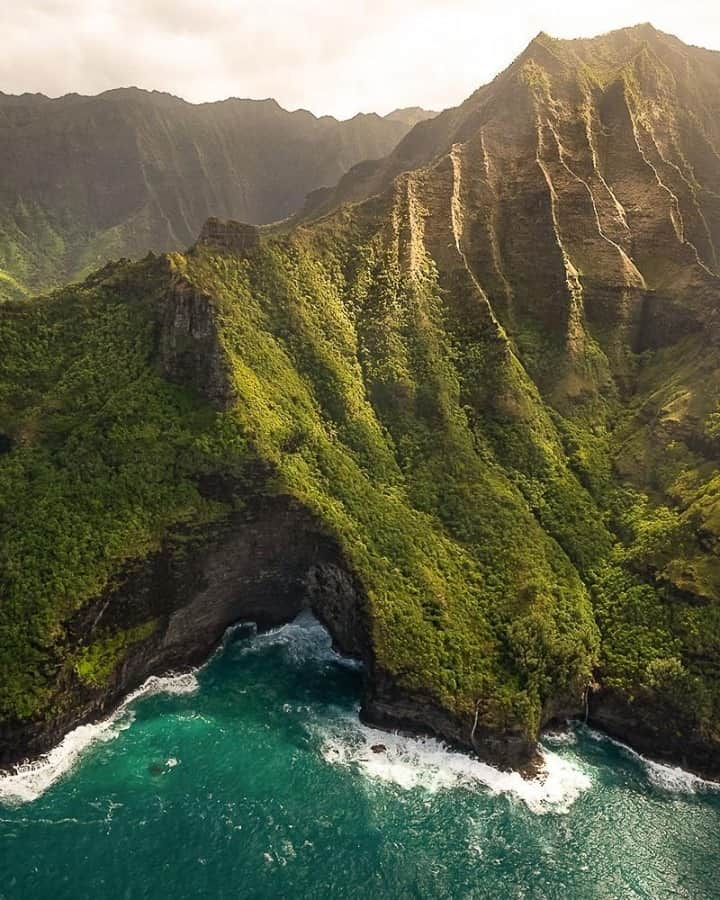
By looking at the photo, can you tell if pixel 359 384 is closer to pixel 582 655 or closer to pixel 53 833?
pixel 582 655

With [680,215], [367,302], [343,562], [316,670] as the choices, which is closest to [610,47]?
[680,215]

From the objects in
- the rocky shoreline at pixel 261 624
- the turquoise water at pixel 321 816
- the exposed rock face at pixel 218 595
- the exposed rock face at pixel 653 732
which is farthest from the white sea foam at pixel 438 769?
the exposed rock face at pixel 218 595

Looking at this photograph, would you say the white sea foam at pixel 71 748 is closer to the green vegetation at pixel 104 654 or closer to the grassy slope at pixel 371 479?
the green vegetation at pixel 104 654

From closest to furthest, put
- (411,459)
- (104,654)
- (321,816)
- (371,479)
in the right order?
(321,816)
(104,654)
(371,479)
(411,459)

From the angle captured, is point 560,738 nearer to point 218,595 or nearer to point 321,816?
point 321,816

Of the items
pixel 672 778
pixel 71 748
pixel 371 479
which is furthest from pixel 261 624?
pixel 672 778

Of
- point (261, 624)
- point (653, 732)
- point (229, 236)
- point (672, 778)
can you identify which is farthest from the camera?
point (229, 236)

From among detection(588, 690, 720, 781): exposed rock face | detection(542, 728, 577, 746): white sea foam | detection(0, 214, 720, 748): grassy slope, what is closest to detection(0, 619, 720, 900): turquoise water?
detection(542, 728, 577, 746): white sea foam
